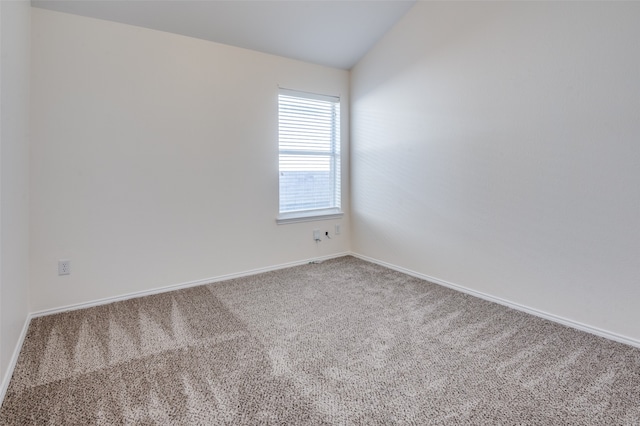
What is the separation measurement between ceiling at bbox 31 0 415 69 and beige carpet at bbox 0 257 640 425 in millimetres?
2233

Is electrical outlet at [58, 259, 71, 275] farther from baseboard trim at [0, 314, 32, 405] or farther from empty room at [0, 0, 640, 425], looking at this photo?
baseboard trim at [0, 314, 32, 405]

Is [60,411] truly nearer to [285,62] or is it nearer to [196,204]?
[196,204]

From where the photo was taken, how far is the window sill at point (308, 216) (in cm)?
345

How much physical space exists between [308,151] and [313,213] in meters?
0.70

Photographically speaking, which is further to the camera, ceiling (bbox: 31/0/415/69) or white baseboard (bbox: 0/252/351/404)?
ceiling (bbox: 31/0/415/69)

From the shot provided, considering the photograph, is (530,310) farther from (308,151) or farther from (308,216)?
(308,151)

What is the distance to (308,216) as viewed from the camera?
361 centimetres

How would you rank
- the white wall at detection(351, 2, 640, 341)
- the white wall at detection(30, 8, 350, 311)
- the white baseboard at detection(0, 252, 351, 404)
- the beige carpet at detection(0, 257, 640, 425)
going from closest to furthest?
the beige carpet at detection(0, 257, 640, 425) < the white baseboard at detection(0, 252, 351, 404) < the white wall at detection(351, 2, 640, 341) < the white wall at detection(30, 8, 350, 311)

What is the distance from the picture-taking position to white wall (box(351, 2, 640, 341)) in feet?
6.28

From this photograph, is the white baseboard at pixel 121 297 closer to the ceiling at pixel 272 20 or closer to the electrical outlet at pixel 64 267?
the electrical outlet at pixel 64 267

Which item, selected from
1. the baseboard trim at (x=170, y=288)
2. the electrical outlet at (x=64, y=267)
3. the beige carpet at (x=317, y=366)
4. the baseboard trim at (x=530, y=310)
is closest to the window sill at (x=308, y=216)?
the baseboard trim at (x=170, y=288)

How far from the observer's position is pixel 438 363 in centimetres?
172

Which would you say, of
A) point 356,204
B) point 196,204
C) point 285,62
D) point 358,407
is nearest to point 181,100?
point 196,204

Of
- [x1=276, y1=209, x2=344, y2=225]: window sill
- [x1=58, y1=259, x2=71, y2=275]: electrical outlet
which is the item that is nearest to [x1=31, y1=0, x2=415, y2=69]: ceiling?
[x1=276, y1=209, x2=344, y2=225]: window sill
